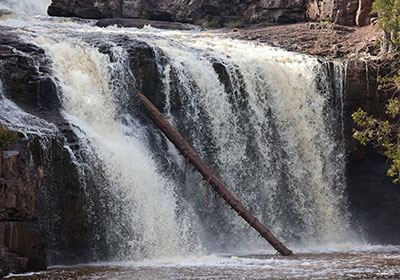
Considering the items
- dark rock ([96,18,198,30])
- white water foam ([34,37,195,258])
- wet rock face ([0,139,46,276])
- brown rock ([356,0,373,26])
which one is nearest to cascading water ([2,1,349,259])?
white water foam ([34,37,195,258])

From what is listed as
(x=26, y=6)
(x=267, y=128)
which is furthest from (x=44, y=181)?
(x=26, y=6)

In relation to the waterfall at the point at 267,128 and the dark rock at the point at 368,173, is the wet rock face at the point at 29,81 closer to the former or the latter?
the waterfall at the point at 267,128

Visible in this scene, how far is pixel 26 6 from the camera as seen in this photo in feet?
124

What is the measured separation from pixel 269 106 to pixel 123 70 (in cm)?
515

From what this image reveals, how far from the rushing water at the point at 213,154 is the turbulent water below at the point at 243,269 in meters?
0.04

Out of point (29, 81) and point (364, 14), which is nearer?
point (29, 81)

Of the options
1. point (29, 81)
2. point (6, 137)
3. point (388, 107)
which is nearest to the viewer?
point (6, 137)

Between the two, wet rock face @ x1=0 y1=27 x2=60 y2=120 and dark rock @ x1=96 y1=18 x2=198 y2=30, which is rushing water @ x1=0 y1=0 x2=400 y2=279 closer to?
wet rock face @ x1=0 y1=27 x2=60 y2=120

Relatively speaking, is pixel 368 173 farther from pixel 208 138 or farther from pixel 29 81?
pixel 29 81

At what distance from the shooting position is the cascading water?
18.1 meters

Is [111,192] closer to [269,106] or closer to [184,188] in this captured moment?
[184,188]

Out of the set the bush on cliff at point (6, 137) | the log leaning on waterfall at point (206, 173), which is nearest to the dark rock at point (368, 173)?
the log leaning on waterfall at point (206, 173)

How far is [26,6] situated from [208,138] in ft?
64.9

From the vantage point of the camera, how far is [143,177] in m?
18.4
